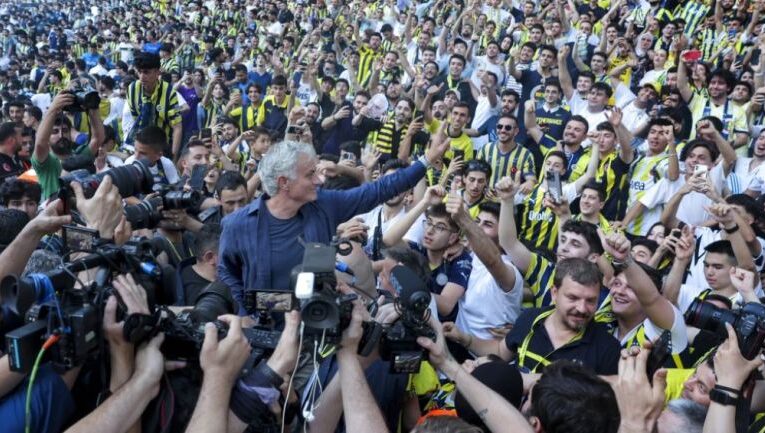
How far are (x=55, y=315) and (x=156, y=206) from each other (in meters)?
1.20

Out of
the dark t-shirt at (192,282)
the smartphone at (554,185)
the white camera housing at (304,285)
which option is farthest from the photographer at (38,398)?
the smartphone at (554,185)

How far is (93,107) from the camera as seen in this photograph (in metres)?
4.61

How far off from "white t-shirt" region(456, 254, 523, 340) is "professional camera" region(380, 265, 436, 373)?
5.81 feet

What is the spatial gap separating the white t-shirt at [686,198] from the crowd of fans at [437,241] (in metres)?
0.02

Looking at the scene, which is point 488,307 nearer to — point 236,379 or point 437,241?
point 437,241

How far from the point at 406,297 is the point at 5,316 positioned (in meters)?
1.17

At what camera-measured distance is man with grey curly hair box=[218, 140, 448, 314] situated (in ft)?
10.8

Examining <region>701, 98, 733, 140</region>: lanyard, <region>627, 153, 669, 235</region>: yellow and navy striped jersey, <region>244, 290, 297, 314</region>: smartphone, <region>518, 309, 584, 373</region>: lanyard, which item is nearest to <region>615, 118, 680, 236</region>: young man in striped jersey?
<region>627, 153, 669, 235</region>: yellow and navy striped jersey

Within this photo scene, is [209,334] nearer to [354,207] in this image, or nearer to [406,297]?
[406,297]

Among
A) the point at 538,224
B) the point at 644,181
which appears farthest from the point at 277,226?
the point at 644,181

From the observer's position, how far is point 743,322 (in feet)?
8.25

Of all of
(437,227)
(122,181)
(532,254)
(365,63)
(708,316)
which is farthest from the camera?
(365,63)

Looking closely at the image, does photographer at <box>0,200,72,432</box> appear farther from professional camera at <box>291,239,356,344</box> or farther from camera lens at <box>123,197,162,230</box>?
camera lens at <box>123,197,162,230</box>

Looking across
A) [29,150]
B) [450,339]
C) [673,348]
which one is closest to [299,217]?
[450,339]
